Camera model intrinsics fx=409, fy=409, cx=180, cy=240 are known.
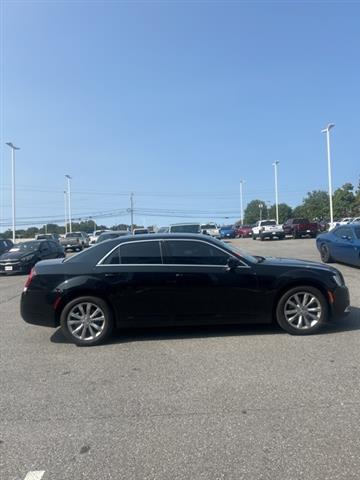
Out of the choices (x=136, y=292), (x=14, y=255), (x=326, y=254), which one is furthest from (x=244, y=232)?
(x=136, y=292)

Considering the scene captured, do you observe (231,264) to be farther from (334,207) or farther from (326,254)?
(334,207)

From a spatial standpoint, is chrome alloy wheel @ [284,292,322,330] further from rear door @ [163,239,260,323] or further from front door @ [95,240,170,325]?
front door @ [95,240,170,325]

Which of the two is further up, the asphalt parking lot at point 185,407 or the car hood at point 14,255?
the car hood at point 14,255

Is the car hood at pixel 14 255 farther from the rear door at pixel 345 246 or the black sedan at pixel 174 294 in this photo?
the rear door at pixel 345 246

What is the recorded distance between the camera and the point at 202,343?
574 cm

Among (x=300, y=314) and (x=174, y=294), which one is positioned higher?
(x=174, y=294)

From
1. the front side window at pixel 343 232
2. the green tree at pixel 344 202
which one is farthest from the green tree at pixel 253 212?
the front side window at pixel 343 232

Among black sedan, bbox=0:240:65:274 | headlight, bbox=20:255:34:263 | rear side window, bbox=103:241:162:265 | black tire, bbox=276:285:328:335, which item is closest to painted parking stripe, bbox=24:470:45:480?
rear side window, bbox=103:241:162:265

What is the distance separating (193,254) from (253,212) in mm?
164723

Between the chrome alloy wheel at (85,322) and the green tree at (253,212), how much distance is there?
149151 mm

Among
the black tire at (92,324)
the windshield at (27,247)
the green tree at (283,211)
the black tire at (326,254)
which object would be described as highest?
the green tree at (283,211)

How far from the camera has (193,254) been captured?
20.3ft

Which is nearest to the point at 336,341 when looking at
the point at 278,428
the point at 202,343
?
the point at 202,343

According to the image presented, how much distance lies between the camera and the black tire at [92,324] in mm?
5855
